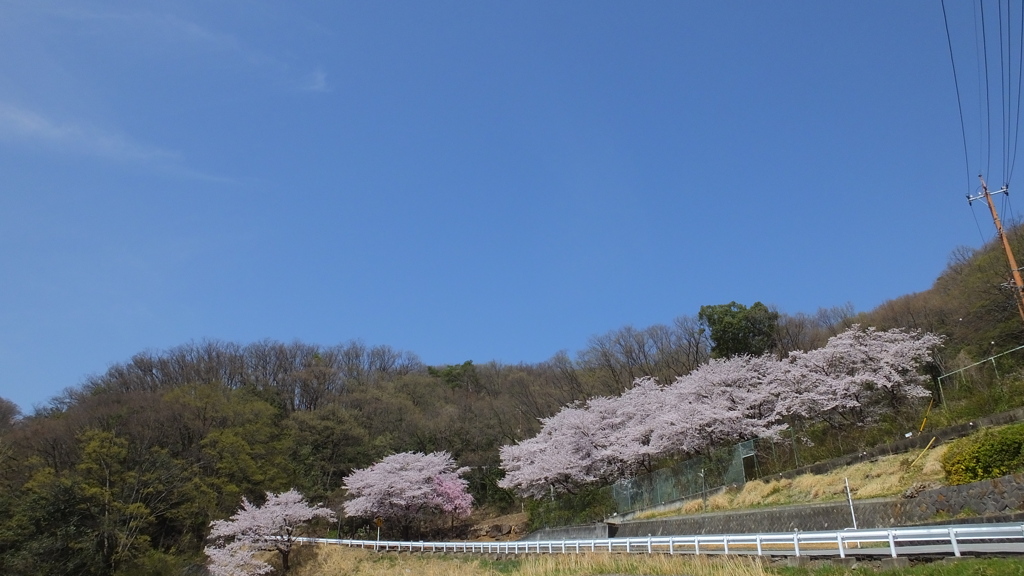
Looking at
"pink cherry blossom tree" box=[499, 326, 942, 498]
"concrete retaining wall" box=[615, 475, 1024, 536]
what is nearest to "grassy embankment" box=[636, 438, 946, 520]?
"concrete retaining wall" box=[615, 475, 1024, 536]

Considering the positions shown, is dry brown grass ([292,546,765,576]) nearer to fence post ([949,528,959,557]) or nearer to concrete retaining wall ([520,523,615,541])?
fence post ([949,528,959,557])

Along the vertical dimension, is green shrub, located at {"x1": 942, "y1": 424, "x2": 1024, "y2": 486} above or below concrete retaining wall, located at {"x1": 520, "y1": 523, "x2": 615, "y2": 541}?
above

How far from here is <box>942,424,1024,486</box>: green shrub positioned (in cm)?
1284

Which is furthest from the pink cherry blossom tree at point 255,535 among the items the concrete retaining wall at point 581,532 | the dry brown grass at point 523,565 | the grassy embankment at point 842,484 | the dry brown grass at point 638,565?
the grassy embankment at point 842,484

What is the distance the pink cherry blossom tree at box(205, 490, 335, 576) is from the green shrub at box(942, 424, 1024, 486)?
28.9m

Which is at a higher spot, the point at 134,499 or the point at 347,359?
the point at 347,359

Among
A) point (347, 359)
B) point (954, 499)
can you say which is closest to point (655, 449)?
point (954, 499)

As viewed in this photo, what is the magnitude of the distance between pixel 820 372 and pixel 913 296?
3105 centimetres

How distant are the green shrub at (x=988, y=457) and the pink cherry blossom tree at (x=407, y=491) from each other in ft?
101

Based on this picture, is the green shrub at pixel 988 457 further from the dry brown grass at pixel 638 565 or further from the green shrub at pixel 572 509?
the green shrub at pixel 572 509

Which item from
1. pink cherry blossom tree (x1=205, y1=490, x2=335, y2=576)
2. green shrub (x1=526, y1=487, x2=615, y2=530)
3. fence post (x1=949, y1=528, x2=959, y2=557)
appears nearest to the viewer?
fence post (x1=949, y1=528, x2=959, y2=557)

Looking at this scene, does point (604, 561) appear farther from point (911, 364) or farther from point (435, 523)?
point (435, 523)

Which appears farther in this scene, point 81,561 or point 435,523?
point 435,523

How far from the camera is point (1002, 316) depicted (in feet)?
110
